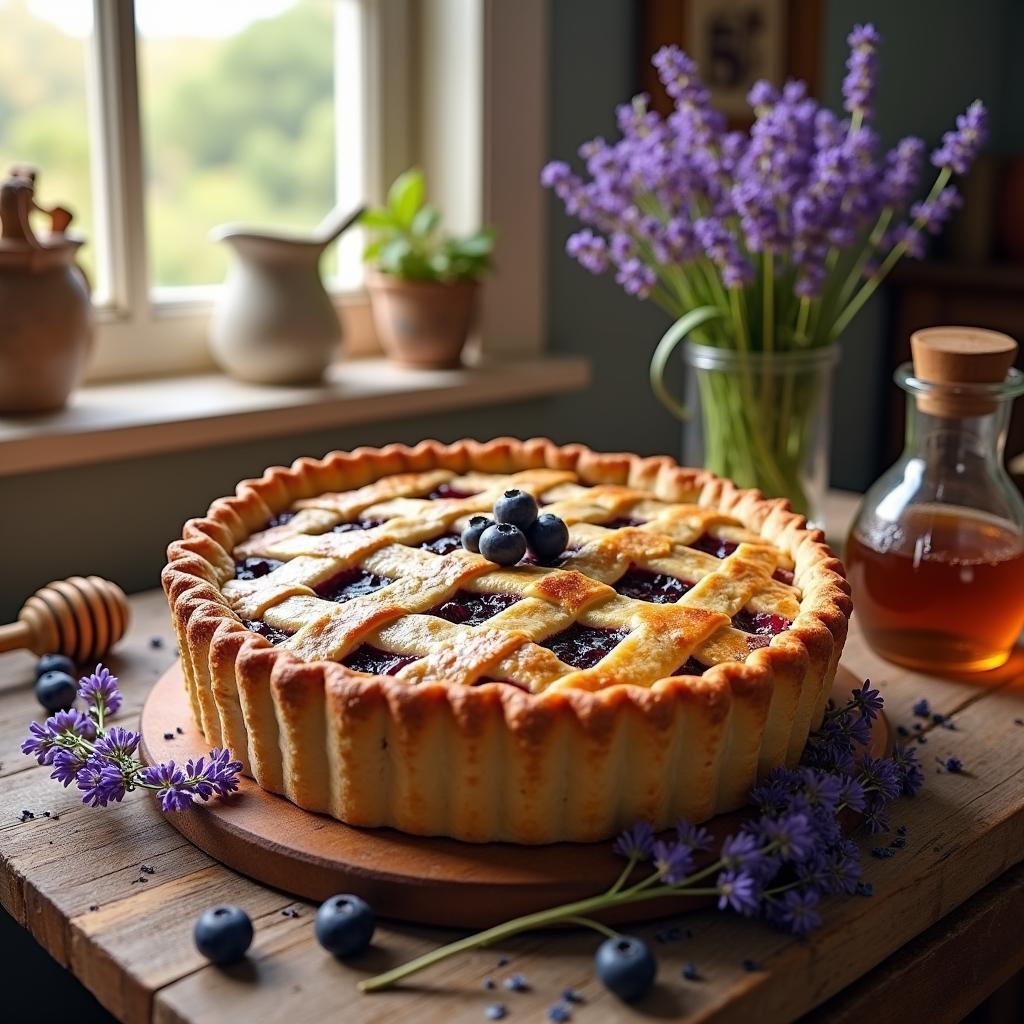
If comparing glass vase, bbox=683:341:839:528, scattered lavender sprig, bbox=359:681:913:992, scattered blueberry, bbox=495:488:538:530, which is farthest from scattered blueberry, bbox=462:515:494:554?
glass vase, bbox=683:341:839:528

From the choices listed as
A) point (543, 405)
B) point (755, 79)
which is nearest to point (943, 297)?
point (755, 79)

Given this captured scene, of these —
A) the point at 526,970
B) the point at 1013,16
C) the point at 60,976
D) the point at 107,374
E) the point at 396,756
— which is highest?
the point at 1013,16

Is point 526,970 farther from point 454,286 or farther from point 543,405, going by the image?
point 543,405

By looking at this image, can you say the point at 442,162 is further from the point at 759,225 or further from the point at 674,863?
the point at 674,863

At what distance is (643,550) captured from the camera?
123 centimetres

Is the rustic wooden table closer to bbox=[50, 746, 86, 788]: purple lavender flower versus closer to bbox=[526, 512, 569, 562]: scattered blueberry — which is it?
bbox=[50, 746, 86, 788]: purple lavender flower

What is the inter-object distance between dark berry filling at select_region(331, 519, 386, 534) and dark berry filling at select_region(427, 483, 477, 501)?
0.11 metres

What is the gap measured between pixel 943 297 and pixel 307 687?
2.60 meters

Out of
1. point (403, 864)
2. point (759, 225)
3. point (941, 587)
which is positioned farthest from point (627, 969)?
point (759, 225)

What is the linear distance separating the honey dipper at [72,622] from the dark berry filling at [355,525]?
27 cm

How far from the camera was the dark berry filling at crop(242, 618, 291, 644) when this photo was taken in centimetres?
107

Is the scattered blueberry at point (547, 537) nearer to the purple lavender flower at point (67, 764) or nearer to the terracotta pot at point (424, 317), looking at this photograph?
the purple lavender flower at point (67, 764)

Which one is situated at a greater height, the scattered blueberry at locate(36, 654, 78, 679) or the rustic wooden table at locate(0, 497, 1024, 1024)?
the scattered blueberry at locate(36, 654, 78, 679)

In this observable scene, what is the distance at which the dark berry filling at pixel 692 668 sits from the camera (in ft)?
3.38
